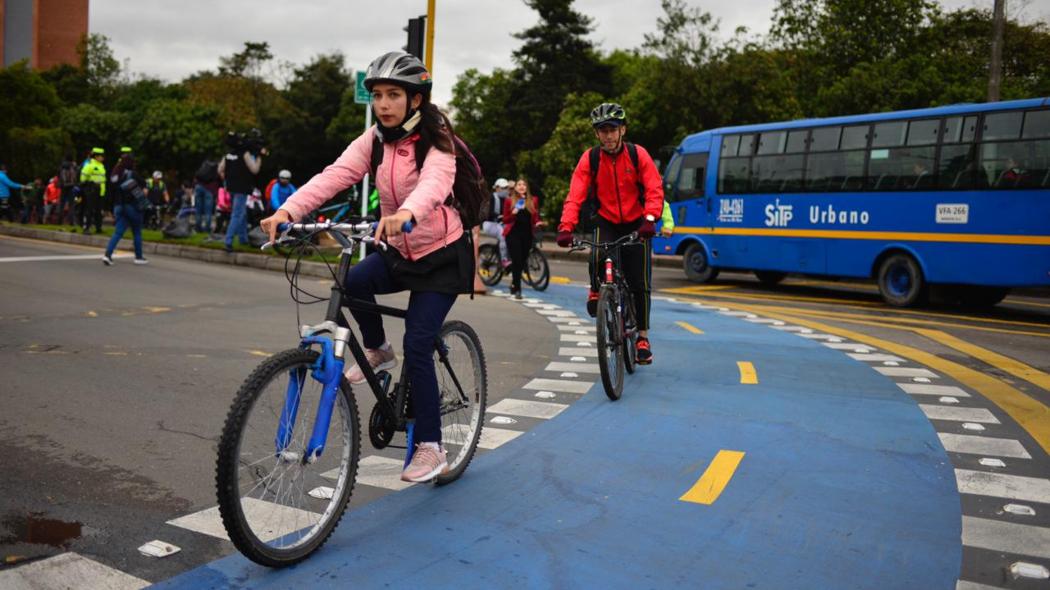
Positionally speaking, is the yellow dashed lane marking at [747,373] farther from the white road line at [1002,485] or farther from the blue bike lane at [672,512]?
the white road line at [1002,485]

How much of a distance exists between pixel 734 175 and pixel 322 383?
647 inches

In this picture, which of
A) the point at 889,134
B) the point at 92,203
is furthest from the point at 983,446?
the point at 92,203

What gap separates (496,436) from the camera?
5535 mm

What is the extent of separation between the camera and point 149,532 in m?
3.71

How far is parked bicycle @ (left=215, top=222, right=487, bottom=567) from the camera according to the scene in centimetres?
316

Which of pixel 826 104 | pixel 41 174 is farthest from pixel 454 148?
pixel 41 174

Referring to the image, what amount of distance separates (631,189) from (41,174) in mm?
46984

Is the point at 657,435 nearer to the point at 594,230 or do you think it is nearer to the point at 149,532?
the point at 594,230

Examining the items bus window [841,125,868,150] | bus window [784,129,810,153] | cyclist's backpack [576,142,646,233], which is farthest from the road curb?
bus window [841,125,868,150]

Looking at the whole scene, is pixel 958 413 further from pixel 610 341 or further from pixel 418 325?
pixel 418 325

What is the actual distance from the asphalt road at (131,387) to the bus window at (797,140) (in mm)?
7280

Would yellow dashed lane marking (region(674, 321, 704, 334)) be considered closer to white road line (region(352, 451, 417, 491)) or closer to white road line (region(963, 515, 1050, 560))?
white road line (region(352, 451, 417, 491))

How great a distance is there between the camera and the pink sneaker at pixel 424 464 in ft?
13.4

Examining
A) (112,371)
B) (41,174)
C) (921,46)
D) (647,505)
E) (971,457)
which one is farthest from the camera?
(41,174)
